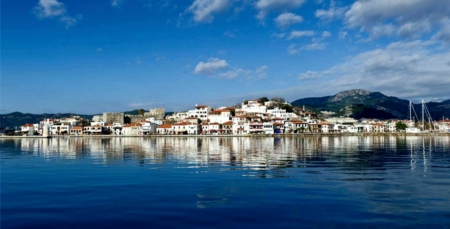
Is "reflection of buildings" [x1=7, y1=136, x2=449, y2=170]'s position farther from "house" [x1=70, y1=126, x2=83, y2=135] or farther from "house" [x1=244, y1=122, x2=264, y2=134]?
"house" [x1=70, y1=126, x2=83, y2=135]

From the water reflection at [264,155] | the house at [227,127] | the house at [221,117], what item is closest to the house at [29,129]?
the house at [221,117]

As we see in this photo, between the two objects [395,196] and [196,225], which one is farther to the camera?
[395,196]

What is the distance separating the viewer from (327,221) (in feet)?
23.7

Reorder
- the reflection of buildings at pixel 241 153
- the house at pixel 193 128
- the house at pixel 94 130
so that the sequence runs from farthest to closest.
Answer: the house at pixel 94 130 → the house at pixel 193 128 → the reflection of buildings at pixel 241 153

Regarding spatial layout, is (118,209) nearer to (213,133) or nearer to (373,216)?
(373,216)

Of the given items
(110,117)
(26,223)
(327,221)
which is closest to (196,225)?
(327,221)

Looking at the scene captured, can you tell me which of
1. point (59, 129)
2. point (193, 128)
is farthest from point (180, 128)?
point (59, 129)

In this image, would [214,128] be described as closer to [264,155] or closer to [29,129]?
[29,129]

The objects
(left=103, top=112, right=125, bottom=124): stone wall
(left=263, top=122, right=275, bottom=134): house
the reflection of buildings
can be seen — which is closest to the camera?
the reflection of buildings

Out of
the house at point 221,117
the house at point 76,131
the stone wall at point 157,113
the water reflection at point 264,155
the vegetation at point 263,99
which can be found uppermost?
the vegetation at point 263,99

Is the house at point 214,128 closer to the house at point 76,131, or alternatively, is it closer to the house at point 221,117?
the house at point 221,117

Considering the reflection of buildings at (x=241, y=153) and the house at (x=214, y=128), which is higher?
the house at (x=214, y=128)

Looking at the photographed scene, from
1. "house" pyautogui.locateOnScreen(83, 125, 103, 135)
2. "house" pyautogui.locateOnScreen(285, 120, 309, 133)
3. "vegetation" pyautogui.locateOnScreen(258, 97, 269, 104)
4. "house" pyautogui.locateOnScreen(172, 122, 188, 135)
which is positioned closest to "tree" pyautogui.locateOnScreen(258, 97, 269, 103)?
"vegetation" pyautogui.locateOnScreen(258, 97, 269, 104)

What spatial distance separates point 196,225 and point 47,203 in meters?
4.64
